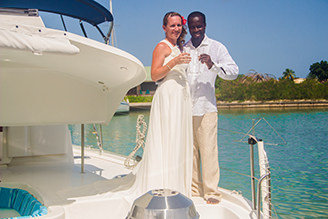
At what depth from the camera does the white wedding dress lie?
225cm

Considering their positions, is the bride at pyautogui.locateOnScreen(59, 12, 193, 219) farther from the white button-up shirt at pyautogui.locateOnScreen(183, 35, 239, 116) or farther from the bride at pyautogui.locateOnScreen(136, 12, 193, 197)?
the white button-up shirt at pyautogui.locateOnScreen(183, 35, 239, 116)

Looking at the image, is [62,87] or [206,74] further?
[62,87]

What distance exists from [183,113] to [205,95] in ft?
1.19

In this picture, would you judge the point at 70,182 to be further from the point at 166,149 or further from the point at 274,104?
the point at 274,104

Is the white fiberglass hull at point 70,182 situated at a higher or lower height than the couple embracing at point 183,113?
lower

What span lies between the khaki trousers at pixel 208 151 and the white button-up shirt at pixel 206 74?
0.26 feet

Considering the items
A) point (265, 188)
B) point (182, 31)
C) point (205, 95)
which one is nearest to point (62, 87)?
point (182, 31)

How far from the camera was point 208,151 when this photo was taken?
2.47 m

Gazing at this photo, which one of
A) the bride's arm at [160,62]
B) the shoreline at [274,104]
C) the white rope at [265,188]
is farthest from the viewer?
A: the shoreline at [274,104]

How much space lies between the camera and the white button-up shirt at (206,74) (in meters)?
2.52

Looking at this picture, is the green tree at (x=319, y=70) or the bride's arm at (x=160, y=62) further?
the green tree at (x=319, y=70)

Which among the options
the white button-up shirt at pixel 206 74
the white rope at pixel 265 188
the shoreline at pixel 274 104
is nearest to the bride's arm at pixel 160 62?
the white button-up shirt at pixel 206 74

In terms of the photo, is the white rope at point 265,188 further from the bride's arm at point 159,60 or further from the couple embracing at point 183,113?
the bride's arm at point 159,60

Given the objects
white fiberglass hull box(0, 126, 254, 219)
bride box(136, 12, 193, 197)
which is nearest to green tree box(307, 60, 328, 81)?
white fiberglass hull box(0, 126, 254, 219)
